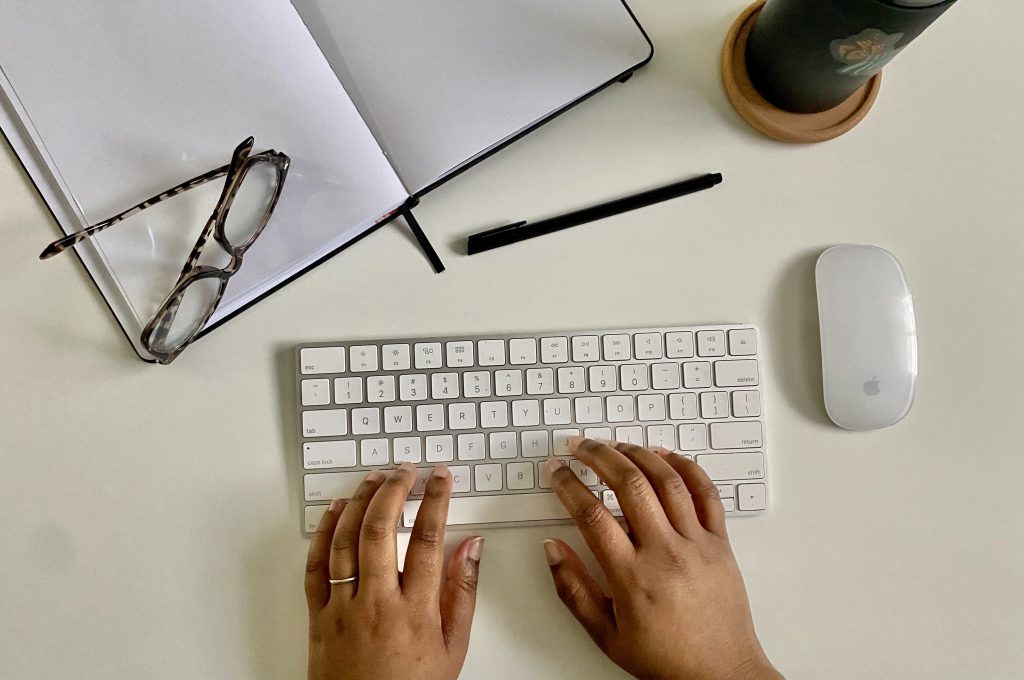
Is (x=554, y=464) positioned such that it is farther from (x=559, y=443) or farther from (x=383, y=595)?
(x=383, y=595)

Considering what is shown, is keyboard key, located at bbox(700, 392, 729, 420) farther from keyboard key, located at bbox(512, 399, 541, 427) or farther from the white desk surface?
keyboard key, located at bbox(512, 399, 541, 427)

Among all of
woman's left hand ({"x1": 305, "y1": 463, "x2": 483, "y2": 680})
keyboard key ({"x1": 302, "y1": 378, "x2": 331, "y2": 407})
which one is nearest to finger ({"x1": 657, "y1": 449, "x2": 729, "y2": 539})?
woman's left hand ({"x1": 305, "y1": 463, "x2": 483, "y2": 680})

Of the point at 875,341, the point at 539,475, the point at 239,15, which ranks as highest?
the point at 239,15

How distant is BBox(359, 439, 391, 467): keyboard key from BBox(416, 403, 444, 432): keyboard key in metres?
0.04

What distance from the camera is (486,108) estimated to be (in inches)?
25.4

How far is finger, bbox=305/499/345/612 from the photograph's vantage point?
65 cm

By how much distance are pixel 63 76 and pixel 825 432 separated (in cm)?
75

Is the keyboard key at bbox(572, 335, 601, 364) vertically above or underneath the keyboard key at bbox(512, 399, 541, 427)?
above

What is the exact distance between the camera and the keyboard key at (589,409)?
2.19ft

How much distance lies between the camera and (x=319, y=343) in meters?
0.67

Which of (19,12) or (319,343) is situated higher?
(19,12)

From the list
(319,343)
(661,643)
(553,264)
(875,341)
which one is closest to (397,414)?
(319,343)

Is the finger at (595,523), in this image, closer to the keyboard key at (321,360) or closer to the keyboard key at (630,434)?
the keyboard key at (630,434)

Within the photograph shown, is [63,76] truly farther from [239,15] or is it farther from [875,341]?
[875,341]
